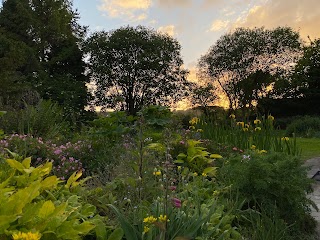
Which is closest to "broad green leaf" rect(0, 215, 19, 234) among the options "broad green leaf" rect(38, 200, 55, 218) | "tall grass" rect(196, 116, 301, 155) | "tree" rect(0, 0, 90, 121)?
"broad green leaf" rect(38, 200, 55, 218)

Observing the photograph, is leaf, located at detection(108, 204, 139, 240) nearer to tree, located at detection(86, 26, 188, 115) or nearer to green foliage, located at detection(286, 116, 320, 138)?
green foliage, located at detection(286, 116, 320, 138)

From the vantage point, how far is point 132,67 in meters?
23.5

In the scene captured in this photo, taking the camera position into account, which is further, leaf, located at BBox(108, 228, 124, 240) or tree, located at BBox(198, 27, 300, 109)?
tree, located at BBox(198, 27, 300, 109)

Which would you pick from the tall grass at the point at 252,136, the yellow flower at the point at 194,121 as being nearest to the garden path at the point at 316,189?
the tall grass at the point at 252,136

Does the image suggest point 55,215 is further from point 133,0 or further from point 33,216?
point 133,0

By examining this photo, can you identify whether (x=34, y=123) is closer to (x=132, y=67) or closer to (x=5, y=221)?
(x=5, y=221)

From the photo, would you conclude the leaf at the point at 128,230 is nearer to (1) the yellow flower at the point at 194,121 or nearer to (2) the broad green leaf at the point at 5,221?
(2) the broad green leaf at the point at 5,221

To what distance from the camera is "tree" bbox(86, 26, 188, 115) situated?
23.4 meters

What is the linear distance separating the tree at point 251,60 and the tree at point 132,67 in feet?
12.4

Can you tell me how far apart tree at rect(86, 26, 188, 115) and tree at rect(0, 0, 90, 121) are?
1.26 metres

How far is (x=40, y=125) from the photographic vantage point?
7.75m

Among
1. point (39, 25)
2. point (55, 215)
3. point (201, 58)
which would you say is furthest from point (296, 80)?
point (55, 215)

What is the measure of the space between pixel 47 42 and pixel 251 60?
12.8m

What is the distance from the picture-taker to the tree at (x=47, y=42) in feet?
72.7
